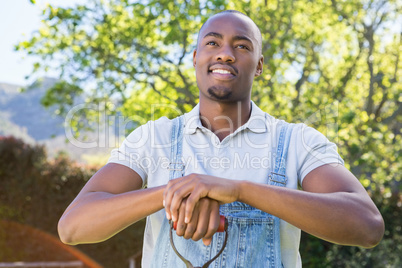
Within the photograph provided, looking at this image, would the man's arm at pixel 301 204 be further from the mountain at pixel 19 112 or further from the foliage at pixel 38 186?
the mountain at pixel 19 112

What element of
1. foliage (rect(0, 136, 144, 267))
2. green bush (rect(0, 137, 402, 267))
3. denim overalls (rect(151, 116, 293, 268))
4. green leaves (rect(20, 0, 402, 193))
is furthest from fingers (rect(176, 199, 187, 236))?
foliage (rect(0, 136, 144, 267))

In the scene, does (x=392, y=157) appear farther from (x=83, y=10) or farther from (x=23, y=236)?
(x=23, y=236)

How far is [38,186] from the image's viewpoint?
819cm

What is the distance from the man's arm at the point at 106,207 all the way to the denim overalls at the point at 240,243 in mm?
226

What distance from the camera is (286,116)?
21.2ft

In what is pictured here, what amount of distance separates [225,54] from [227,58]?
0.02 m

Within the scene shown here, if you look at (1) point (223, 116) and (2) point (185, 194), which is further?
(1) point (223, 116)

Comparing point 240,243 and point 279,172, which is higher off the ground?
point 279,172

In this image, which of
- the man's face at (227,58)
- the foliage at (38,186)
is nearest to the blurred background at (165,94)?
the foliage at (38,186)

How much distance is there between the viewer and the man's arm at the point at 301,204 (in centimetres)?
154

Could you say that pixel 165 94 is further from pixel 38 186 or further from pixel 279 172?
pixel 279 172

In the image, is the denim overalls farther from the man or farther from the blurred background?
the blurred background

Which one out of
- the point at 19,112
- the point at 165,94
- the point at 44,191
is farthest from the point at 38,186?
the point at 19,112

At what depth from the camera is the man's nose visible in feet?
6.43
